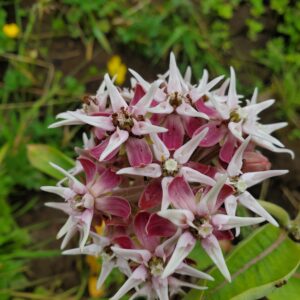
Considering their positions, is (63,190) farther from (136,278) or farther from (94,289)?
(94,289)

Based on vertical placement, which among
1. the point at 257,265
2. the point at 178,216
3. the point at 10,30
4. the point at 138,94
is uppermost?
the point at 10,30

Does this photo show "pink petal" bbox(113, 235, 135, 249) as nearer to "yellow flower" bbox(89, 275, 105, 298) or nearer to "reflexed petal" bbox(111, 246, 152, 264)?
"reflexed petal" bbox(111, 246, 152, 264)

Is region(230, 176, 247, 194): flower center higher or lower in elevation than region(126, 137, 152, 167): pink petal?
lower

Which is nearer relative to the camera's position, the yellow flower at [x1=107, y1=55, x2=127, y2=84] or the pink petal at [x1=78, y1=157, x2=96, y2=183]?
the pink petal at [x1=78, y1=157, x2=96, y2=183]

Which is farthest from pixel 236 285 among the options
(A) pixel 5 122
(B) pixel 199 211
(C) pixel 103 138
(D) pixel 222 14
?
(D) pixel 222 14

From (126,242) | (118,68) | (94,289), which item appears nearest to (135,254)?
(126,242)

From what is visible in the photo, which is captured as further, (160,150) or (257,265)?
(257,265)

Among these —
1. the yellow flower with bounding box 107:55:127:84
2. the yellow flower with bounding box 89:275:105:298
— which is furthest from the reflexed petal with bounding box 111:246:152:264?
the yellow flower with bounding box 107:55:127:84

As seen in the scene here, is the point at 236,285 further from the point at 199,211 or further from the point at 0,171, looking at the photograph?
the point at 0,171
